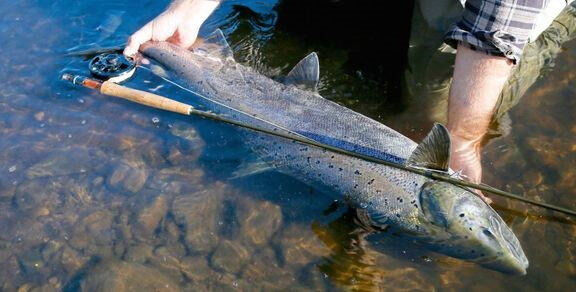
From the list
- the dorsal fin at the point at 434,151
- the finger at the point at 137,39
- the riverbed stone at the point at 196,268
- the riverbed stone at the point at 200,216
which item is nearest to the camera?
the dorsal fin at the point at 434,151

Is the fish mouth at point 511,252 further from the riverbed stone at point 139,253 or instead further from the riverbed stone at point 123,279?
the riverbed stone at point 139,253

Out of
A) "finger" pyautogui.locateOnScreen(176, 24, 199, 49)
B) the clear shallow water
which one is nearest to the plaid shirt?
the clear shallow water

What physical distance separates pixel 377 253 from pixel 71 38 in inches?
157

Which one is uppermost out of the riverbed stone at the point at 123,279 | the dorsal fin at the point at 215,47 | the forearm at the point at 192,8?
the forearm at the point at 192,8

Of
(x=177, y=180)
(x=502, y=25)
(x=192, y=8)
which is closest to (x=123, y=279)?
(x=177, y=180)

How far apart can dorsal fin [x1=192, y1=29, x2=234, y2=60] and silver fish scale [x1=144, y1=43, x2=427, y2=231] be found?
0.32m

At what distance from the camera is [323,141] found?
3.74 m

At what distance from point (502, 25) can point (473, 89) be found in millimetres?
461

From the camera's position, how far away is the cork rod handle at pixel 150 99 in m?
3.86

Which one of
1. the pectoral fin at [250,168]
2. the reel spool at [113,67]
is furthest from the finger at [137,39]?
the pectoral fin at [250,168]

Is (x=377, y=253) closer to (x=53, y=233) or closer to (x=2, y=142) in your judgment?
(x=53, y=233)

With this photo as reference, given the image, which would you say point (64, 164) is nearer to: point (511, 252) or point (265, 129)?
point (265, 129)

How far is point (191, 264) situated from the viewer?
148 inches

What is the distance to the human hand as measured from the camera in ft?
15.7
